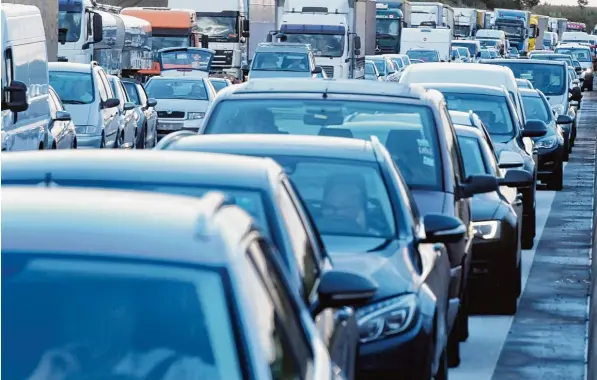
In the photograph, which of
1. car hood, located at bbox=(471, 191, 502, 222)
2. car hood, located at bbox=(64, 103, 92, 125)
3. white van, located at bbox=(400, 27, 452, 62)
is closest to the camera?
car hood, located at bbox=(471, 191, 502, 222)

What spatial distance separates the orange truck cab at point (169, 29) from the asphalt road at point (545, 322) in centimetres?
3424

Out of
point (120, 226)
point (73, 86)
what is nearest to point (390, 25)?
point (73, 86)

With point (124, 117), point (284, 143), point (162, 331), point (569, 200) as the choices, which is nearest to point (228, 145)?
point (284, 143)

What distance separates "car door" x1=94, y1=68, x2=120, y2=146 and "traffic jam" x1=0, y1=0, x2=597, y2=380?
0.09m

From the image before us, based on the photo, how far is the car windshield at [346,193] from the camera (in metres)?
8.39

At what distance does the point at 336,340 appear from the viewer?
5980 mm

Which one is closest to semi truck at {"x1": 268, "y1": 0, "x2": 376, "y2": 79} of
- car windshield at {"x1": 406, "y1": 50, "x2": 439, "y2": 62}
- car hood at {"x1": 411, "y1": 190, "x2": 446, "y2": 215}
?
car windshield at {"x1": 406, "y1": 50, "x2": 439, "y2": 62}

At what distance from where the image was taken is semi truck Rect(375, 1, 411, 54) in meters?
76.6

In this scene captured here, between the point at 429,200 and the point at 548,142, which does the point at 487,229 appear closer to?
the point at 429,200

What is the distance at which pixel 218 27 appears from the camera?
188ft

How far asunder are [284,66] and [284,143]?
37719 millimetres

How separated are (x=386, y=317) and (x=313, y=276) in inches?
67.4

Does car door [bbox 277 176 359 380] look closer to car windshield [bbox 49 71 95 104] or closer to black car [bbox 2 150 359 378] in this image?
black car [bbox 2 150 359 378]

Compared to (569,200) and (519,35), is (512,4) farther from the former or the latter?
(569,200)
